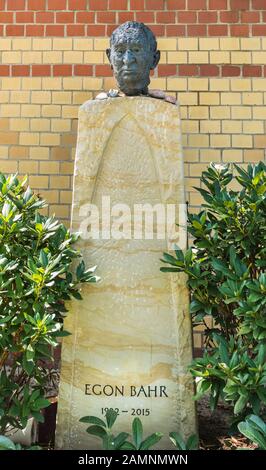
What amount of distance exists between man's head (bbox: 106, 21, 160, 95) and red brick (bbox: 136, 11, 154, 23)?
7.50 feet

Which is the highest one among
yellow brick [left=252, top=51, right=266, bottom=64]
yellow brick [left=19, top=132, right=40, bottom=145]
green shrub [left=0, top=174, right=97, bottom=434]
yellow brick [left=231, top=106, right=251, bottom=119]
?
yellow brick [left=252, top=51, right=266, bottom=64]

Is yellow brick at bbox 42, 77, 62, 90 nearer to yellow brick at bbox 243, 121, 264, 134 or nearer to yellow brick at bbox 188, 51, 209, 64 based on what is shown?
yellow brick at bbox 188, 51, 209, 64

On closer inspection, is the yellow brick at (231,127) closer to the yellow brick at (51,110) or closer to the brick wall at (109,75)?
the brick wall at (109,75)

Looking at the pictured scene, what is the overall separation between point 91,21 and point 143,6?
1.65 feet

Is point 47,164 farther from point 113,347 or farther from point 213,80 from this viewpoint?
point 113,347

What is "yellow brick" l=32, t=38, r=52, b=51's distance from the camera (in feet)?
18.1

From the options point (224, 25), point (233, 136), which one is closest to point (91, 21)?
point (224, 25)

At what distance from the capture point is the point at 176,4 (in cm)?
546

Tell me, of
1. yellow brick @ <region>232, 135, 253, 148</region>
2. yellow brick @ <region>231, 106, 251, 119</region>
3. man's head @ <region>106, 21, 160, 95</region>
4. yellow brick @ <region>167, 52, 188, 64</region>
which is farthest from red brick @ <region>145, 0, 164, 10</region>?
man's head @ <region>106, 21, 160, 95</region>

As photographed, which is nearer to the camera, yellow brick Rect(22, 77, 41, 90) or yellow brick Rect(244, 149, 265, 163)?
yellow brick Rect(244, 149, 265, 163)

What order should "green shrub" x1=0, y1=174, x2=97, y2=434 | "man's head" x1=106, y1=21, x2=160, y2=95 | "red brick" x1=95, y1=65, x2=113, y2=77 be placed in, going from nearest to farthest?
"green shrub" x1=0, y1=174, x2=97, y2=434 → "man's head" x1=106, y1=21, x2=160, y2=95 → "red brick" x1=95, y1=65, x2=113, y2=77

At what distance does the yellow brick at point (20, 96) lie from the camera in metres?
5.50

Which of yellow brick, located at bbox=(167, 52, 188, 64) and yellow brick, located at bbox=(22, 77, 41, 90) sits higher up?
yellow brick, located at bbox=(167, 52, 188, 64)
